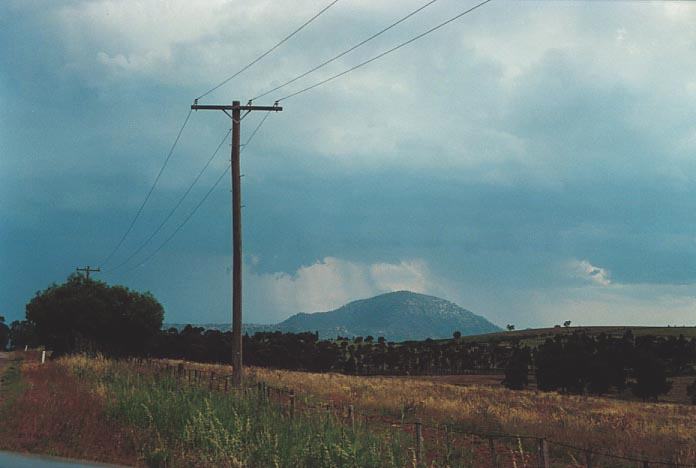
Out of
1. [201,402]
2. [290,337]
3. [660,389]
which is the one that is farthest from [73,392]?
[290,337]

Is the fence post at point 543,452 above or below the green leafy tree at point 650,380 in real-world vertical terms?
above

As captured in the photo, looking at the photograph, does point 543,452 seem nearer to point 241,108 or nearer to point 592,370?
point 241,108

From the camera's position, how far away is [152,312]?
6894cm

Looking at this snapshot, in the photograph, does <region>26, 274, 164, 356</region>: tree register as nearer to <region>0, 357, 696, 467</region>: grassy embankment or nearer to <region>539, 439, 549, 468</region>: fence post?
<region>0, 357, 696, 467</region>: grassy embankment

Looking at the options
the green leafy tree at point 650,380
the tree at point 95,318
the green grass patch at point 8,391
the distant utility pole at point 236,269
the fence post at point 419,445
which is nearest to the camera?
the fence post at point 419,445

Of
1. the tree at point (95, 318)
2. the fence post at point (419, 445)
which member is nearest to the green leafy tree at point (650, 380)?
the tree at point (95, 318)

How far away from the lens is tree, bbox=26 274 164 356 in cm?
6500

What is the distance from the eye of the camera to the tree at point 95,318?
65.0 metres

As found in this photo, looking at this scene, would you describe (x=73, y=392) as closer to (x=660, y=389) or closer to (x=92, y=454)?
(x=92, y=454)

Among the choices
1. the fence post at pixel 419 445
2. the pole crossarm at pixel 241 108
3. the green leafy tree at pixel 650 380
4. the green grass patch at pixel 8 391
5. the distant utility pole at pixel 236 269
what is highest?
the pole crossarm at pixel 241 108

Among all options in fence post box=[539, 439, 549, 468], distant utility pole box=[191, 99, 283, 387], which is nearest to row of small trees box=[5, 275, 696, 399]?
distant utility pole box=[191, 99, 283, 387]

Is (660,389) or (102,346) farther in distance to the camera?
(660,389)

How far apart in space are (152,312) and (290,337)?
225 feet

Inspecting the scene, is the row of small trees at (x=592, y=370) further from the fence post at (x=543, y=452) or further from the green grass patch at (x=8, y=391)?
the fence post at (x=543, y=452)
